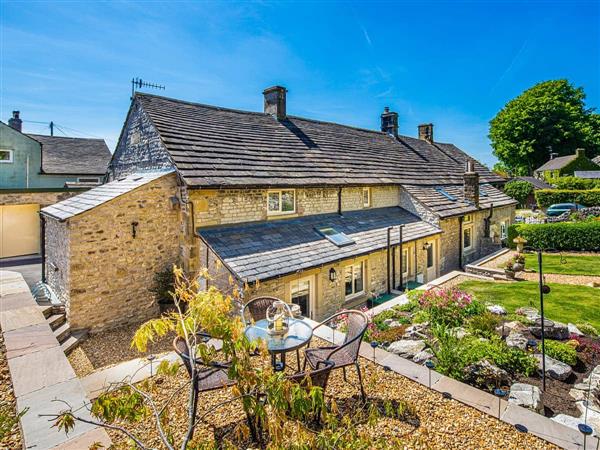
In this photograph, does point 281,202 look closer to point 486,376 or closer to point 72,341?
point 72,341

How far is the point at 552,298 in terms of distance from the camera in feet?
42.8

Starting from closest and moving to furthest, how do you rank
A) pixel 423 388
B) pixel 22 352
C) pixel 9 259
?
1. pixel 423 388
2. pixel 22 352
3. pixel 9 259

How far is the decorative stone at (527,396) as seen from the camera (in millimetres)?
5703

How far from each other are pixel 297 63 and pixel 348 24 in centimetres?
551

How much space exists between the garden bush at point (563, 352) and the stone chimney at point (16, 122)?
40.3 metres

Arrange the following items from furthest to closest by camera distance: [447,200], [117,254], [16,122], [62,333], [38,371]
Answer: [16,122] < [447,200] < [117,254] < [62,333] < [38,371]

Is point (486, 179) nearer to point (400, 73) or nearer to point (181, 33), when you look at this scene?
point (400, 73)

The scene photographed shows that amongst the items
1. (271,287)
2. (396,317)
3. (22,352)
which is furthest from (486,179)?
(22,352)

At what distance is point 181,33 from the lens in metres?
12.2

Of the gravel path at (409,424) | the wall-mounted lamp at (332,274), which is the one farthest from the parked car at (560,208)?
the gravel path at (409,424)

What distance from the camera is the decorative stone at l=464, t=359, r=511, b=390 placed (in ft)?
21.4

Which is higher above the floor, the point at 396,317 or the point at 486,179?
the point at 486,179

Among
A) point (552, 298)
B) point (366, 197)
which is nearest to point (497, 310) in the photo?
point (552, 298)

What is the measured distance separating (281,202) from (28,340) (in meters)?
9.16
